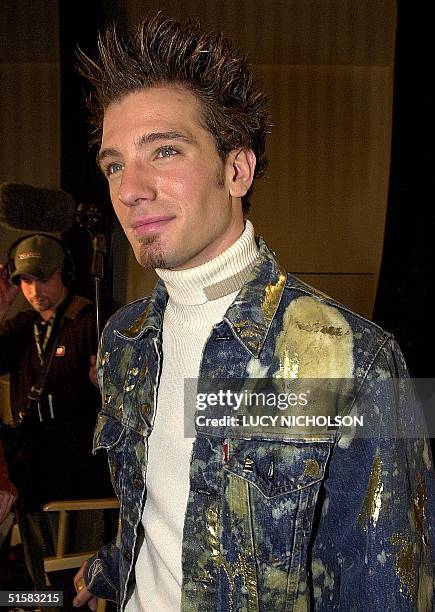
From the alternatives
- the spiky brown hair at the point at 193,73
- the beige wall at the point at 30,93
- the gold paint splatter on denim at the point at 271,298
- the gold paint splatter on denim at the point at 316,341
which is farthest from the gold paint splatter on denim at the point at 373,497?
the beige wall at the point at 30,93

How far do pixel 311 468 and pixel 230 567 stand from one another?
0.16 metres

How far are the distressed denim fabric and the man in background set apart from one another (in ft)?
2.88

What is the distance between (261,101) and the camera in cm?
104

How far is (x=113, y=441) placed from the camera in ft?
3.31

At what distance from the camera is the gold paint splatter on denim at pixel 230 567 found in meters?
0.83

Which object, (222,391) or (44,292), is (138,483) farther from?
(44,292)

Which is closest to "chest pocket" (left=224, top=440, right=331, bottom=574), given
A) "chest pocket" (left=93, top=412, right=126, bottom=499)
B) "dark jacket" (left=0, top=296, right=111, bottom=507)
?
"chest pocket" (left=93, top=412, right=126, bottom=499)

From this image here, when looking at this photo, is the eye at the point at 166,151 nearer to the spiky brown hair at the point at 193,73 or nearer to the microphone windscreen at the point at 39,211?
the spiky brown hair at the point at 193,73

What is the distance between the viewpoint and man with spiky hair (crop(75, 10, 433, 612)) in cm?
82

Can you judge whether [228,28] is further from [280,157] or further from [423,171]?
[423,171]

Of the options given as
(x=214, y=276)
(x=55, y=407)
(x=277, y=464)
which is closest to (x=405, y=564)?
(x=277, y=464)

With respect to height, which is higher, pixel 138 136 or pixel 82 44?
pixel 82 44

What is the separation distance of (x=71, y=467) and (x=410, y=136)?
3.69 feet

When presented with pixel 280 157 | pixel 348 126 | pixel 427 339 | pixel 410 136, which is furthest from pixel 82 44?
pixel 427 339
